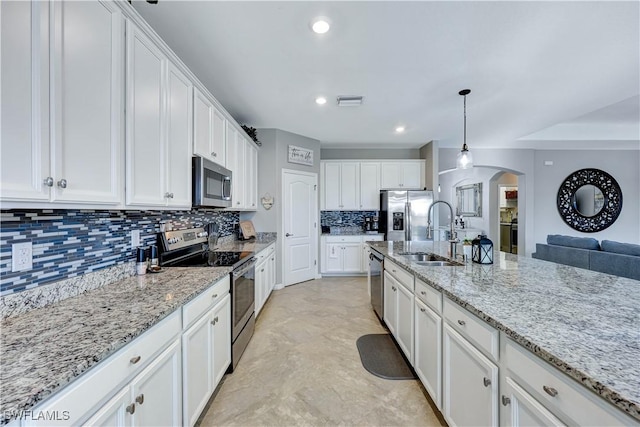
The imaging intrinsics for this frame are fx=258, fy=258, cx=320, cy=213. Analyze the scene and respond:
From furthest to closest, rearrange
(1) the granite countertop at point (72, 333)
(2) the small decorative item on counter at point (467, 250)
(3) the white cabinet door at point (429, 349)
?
(2) the small decorative item on counter at point (467, 250) → (3) the white cabinet door at point (429, 349) → (1) the granite countertop at point (72, 333)

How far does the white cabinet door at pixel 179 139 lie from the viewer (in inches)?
68.0

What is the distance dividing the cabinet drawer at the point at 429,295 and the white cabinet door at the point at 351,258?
328 cm

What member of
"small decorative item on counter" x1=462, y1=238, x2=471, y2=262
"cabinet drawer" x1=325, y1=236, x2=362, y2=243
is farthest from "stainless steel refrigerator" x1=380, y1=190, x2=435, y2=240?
"small decorative item on counter" x1=462, y1=238, x2=471, y2=262

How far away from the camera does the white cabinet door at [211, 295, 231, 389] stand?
68.3 inches

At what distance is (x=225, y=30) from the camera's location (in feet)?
6.31

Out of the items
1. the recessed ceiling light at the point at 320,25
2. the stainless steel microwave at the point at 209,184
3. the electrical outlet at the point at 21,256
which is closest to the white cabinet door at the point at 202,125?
the stainless steel microwave at the point at 209,184

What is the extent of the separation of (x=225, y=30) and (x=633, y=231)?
8.08 metres

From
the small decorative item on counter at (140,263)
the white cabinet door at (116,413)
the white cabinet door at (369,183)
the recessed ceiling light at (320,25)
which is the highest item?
the recessed ceiling light at (320,25)

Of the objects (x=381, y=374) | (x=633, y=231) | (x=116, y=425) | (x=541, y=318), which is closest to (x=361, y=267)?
(x=381, y=374)

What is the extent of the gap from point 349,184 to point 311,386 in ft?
13.0

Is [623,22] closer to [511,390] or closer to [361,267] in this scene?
[511,390]

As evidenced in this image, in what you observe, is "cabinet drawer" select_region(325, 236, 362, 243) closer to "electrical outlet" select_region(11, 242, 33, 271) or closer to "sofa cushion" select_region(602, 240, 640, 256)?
"sofa cushion" select_region(602, 240, 640, 256)

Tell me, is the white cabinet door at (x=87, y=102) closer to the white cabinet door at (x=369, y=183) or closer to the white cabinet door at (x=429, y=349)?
the white cabinet door at (x=429, y=349)

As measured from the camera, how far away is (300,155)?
466 centimetres
